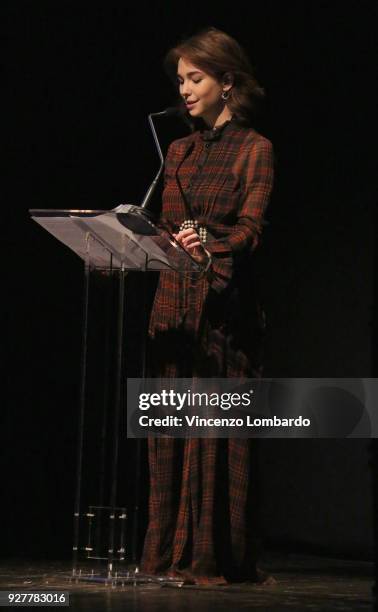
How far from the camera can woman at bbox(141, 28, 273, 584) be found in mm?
3045

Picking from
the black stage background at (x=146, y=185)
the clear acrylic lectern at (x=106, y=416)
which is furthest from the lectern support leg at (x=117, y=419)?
the black stage background at (x=146, y=185)

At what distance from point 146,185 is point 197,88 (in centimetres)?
138

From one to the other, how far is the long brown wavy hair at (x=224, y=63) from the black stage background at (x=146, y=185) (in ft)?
3.39

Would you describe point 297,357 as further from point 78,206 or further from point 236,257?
point 236,257

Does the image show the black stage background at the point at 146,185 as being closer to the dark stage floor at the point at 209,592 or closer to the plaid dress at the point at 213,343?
the dark stage floor at the point at 209,592

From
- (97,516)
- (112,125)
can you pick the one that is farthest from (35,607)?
(112,125)

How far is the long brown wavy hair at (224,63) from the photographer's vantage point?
311 centimetres

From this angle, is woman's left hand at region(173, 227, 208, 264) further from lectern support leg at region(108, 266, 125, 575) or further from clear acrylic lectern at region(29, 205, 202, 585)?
lectern support leg at region(108, 266, 125, 575)

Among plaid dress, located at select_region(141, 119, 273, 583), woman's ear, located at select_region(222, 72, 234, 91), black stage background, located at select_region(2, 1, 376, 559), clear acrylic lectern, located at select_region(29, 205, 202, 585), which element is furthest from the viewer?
black stage background, located at select_region(2, 1, 376, 559)

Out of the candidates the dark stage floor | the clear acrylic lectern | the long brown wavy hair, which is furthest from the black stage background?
the clear acrylic lectern

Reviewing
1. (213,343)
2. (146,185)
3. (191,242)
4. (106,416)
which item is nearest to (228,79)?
(191,242)

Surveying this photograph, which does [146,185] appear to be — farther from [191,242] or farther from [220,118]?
[191,242]

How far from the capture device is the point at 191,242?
2.79 meters

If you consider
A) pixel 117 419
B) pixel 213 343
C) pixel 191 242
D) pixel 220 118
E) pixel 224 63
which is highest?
pixel 224 63
